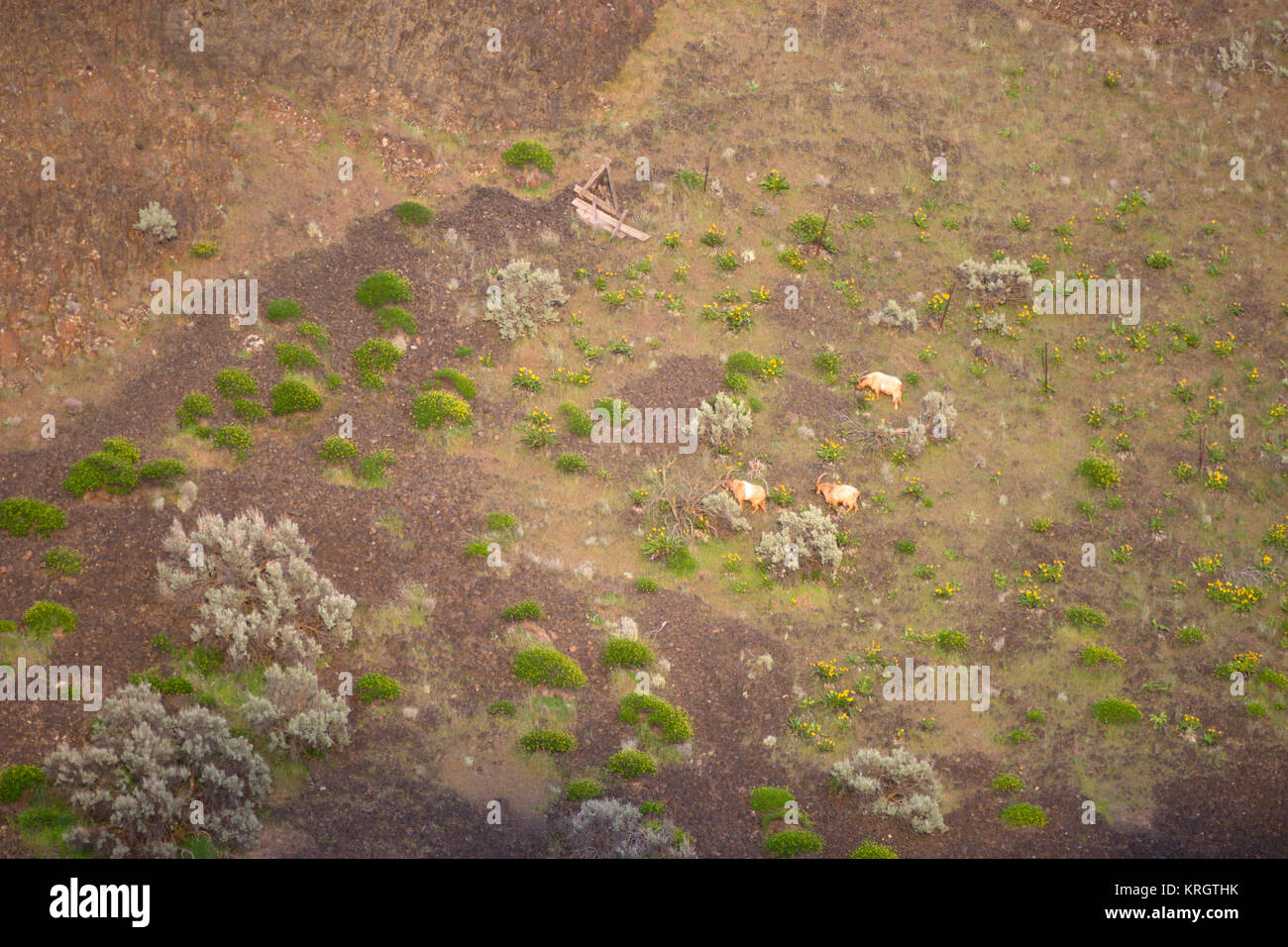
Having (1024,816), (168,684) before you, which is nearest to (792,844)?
(1024,816)

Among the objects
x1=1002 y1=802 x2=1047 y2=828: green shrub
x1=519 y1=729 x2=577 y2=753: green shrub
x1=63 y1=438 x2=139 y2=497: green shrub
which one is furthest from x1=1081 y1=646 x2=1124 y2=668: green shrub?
x1=63 y1=438 x2=139 y2=497: green shrub

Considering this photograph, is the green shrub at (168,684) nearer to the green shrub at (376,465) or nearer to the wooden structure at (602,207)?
the green shrub at (376,465)

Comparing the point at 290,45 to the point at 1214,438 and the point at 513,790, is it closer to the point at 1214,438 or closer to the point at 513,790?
the point at 513,790

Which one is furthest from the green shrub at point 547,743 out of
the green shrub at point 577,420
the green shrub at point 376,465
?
the green shrub at point 577,420

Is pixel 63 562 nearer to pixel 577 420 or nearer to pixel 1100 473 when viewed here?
pixel 577 420

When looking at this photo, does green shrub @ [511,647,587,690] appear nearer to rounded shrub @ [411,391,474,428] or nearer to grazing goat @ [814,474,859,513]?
rounded shrub @ [411,391,474,428]
